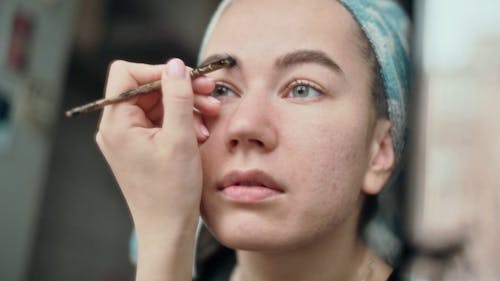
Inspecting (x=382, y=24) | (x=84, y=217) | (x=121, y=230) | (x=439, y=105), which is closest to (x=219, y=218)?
(x=382, y=24)

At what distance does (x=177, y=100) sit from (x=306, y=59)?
0.82 feet

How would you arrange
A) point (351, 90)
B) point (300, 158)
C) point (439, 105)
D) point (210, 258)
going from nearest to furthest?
point (300, 158) < point (351, 90) < point (210, 258) < point (439, 105)

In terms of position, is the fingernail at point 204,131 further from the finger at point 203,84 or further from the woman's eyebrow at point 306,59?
the woman's eyebrow at point 306,59

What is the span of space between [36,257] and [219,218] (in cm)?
145

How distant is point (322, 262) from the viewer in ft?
3.36

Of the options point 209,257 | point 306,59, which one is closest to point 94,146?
point 209,257

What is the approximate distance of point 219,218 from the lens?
0.90 meters

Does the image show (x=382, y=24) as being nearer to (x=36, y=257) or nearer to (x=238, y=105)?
(x=238, y=105)

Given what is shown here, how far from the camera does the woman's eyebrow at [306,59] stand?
3.12 feet

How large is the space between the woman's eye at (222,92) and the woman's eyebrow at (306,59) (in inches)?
3.7

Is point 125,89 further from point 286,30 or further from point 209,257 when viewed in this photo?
point 209,257

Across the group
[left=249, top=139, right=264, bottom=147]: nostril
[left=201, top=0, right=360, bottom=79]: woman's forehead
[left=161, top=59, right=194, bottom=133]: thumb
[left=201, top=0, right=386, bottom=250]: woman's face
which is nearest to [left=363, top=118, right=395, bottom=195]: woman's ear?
[left=201, top=0, right=386, bottom=250]: woman's face

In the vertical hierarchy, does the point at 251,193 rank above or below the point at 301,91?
below

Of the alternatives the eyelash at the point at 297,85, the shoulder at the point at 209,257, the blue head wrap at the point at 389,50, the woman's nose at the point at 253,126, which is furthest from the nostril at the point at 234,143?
the shoulder at the point at 209,257
